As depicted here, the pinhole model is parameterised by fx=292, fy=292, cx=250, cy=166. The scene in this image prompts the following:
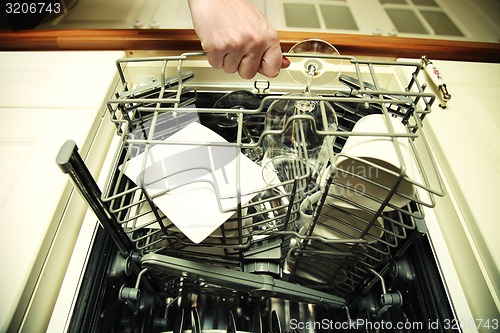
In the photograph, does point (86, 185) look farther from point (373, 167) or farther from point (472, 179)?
point (472, 179)

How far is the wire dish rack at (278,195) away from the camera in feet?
1.24

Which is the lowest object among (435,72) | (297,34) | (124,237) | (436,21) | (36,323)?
(36,323)

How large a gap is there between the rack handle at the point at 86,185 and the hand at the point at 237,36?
27 centimetres

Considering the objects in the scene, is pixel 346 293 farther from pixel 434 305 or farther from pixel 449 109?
pixel 449 109

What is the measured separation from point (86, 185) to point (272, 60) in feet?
1.13

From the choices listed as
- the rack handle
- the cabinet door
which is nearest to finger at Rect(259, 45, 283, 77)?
the rack handle

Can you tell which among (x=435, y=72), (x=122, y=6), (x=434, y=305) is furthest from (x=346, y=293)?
(x=122, y=6)

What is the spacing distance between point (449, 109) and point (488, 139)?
0.32ft

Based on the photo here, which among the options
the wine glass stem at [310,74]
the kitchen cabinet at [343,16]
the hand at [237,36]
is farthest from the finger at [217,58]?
the kitchen cabinet at [343,16]

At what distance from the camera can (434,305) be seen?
50 centimetres


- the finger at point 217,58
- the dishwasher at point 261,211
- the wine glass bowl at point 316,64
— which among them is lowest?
the dishwasher at point 261,211

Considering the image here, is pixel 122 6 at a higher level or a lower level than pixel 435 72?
higher

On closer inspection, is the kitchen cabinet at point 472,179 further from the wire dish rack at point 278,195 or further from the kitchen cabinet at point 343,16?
the kitchen cabinet at point 343,16

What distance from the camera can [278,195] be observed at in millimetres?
425
